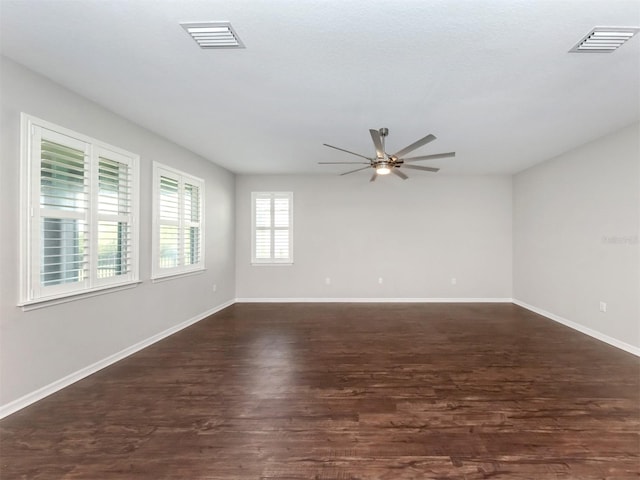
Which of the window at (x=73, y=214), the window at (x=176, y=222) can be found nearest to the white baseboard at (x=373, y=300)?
the window at (x=176, y=222)

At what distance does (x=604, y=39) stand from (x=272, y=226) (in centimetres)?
540

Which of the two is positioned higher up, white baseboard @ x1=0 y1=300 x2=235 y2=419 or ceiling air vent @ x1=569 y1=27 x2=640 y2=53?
ceiling air vent @ x1=569 y1=27 x2=640 y2=53

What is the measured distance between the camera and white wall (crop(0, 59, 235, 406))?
2270mm

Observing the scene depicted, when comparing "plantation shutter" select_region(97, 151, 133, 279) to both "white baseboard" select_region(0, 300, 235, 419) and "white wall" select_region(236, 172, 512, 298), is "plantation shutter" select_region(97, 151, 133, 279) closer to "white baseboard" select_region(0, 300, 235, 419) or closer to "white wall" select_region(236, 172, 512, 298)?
"white baseboard" select_region(0, 300, 235, 419)

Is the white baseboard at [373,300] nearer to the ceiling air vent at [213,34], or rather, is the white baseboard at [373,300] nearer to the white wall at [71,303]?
the white wall at [71,303]

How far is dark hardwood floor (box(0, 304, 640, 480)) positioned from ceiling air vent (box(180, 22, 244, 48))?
8.87 feet

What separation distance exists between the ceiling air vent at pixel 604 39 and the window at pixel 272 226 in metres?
5.01

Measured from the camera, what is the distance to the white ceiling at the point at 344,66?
1.79 m

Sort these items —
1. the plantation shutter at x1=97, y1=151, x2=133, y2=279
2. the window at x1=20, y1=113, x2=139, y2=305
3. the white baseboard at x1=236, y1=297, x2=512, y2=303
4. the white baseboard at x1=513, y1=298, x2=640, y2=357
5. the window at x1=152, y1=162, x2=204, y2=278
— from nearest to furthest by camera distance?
the window at x1=20, y1=113, x2=139, y2=305
the plantation shutter at x1=97, y1=151, x2=133, y2=279
the white baseboard at x1=513, y1=298, x2=640, y2=357
the window at x1=152, y1=162, x2=204, y2=278
the white baseboard at x1=236, y1=297, x2=512, y2=303

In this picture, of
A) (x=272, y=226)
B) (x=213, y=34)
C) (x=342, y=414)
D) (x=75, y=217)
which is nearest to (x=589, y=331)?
(x=342, y=414)

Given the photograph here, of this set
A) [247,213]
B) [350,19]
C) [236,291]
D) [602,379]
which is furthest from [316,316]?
[350,19]

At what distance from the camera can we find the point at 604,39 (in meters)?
2.00

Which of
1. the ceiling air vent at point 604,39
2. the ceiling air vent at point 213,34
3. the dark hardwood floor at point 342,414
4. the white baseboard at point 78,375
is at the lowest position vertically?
the dark hardwood floor at point 342,414

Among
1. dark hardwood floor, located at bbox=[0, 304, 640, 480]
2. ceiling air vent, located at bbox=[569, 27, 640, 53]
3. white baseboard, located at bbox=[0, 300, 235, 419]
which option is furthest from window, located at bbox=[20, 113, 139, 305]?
ceiling air vent, located at bbox=[569, 27, 640, 53]
